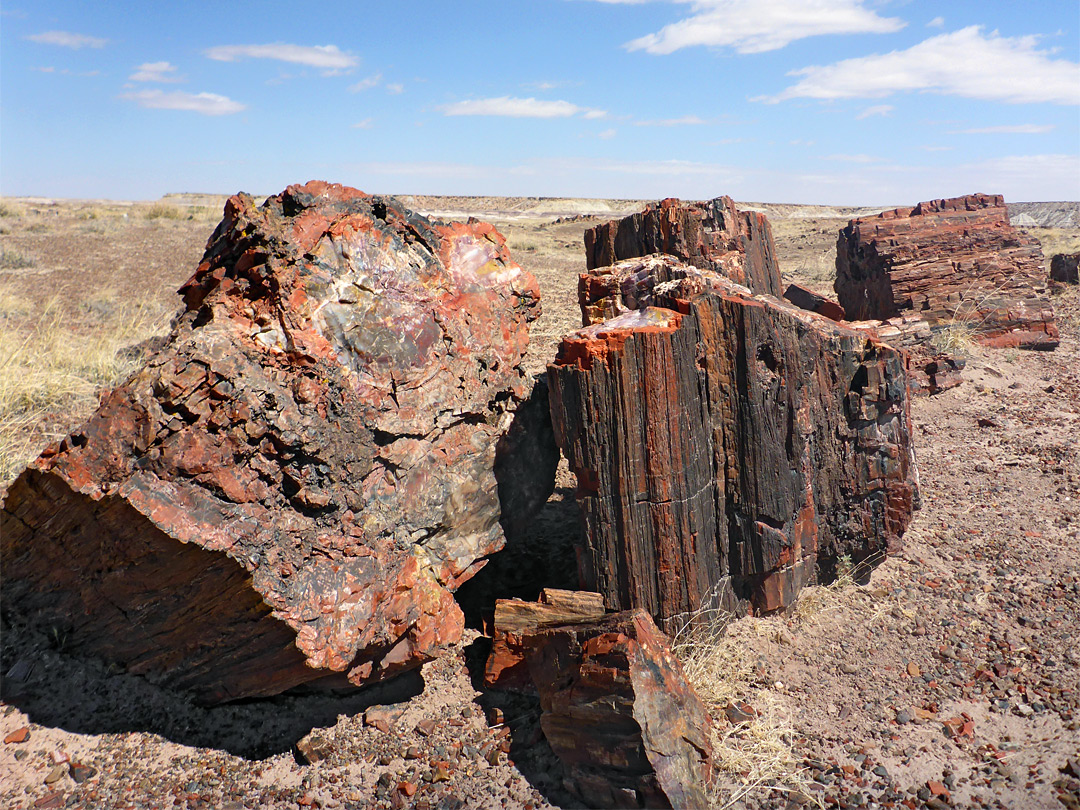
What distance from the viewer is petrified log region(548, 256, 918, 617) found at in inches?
158

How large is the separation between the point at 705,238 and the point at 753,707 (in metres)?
3.89

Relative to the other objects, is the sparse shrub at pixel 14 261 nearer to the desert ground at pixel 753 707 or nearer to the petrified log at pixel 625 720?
the desert ground at pixel 753 707

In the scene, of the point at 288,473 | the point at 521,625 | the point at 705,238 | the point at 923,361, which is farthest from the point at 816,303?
the point at 288,473

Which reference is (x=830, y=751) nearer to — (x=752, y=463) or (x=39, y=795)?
(x=752, y=463)

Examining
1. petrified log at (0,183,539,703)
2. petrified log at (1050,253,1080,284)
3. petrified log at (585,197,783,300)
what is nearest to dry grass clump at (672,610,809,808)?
petrified log at (0,183,539,703)

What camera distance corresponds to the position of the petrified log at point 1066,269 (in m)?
14.7

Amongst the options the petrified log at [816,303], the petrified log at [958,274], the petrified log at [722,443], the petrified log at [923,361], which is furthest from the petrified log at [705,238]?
the petrified log at [958,274]

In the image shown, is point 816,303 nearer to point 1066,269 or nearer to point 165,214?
point 1066,269

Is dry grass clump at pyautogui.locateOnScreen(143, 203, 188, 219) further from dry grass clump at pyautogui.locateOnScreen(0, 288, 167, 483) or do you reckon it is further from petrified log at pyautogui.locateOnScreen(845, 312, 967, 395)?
petrified log at pyautogui.locateOnScreen(845, 312, 967, 395)

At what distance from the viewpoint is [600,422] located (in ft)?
13.1

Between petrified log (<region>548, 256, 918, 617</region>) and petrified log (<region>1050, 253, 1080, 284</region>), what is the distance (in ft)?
42.6

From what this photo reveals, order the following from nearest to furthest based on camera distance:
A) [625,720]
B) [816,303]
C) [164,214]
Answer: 1. [625,720]
2. [816,303]
3. [164,214]

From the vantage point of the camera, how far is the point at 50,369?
7.22 metres

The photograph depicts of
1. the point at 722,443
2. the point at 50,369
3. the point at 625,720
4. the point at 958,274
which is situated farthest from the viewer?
the point at 958,274
